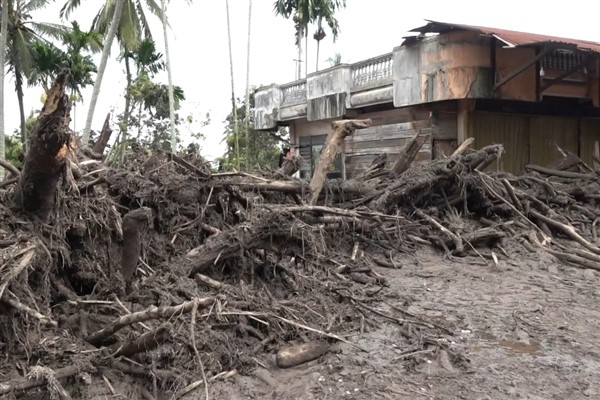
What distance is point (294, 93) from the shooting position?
17.5 meters

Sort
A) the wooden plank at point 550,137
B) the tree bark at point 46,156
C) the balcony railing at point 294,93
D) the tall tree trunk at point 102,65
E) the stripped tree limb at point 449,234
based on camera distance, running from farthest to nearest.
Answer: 1. the balcony railing at point 294,93
2. the tall tree trunk at point 102,65
3. the wooden plank at point 550,137
4. the stripped tree limb at point 449,234
5. the tree bark at point 46,156

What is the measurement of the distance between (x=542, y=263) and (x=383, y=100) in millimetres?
7324

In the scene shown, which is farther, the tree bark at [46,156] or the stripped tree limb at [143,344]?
the stripped tree limb at [143,344]

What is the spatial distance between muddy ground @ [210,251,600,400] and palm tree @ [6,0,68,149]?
19093 millimetres

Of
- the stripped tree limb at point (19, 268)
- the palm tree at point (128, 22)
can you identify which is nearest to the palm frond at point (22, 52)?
the palm tree at point (128, 22)

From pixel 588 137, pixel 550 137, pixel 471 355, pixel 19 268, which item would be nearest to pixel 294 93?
pixel 550 137

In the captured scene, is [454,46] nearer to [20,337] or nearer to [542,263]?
[542,263]

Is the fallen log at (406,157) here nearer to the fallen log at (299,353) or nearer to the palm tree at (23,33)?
the fallen log at (299,353)

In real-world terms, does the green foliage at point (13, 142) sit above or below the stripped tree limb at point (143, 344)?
above

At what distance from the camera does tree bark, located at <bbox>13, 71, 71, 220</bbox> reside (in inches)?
142

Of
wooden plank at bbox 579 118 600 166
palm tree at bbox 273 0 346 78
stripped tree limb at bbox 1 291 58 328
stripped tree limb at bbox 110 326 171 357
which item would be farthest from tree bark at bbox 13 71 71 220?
palm tree at bbox 273 0 346 78

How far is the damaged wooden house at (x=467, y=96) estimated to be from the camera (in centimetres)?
1170

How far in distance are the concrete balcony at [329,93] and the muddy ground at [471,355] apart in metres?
8.13

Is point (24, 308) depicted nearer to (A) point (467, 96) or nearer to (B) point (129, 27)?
(A) point (467, 96)
